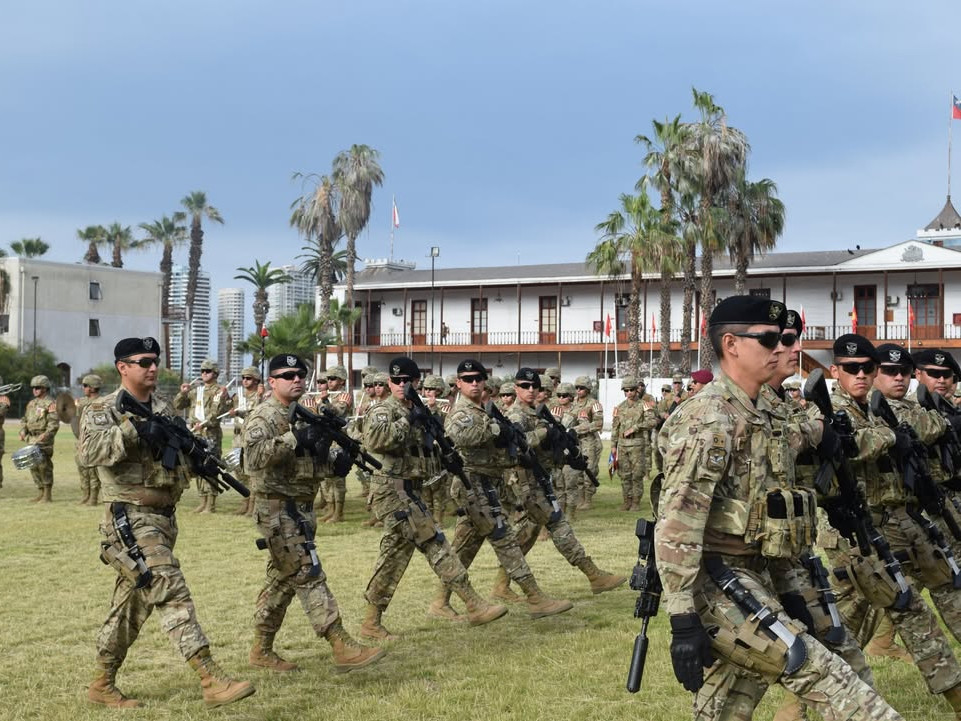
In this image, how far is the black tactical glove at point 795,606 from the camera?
4.42 metres

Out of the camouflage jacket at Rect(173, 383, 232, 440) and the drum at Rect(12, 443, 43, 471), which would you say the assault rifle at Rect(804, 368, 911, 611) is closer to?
the drum at Rect(12, 443, 43, 471)

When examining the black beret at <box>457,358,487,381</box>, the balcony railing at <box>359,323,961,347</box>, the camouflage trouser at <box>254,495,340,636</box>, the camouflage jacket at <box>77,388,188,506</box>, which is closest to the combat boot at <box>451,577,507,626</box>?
the camouflage trouser at <box>254,495,340,636</box>

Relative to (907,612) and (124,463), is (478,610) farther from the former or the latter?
(907,612)

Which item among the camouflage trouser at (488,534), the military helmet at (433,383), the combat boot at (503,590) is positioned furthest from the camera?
the military helmet at (433,383)

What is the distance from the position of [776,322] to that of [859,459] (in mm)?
2025

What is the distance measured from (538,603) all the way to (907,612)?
3727mm

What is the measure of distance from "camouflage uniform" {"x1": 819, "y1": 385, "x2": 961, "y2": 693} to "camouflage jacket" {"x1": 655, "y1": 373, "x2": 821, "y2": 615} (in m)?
1.92

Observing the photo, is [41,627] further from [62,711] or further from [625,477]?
[625,477]

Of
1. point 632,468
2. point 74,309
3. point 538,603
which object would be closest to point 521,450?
point 538,603

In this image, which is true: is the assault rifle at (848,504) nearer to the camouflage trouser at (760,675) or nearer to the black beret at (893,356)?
the black beret at (893,356)

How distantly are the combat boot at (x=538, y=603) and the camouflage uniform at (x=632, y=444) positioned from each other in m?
7.99

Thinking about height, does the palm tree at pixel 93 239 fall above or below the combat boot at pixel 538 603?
above

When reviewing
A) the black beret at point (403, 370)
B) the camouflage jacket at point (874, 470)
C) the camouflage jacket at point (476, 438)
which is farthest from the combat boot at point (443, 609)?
the camouflage jacket at point (874, 470)

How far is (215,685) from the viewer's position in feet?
19.9
